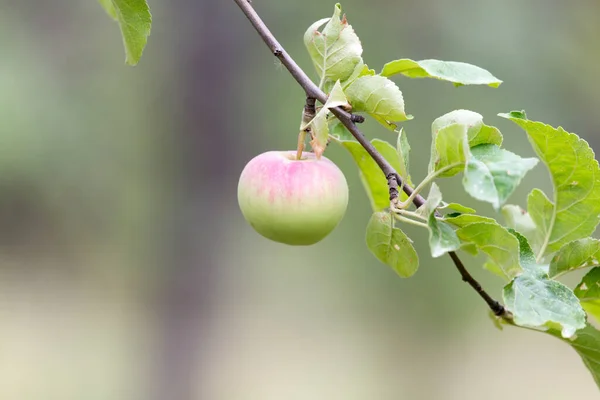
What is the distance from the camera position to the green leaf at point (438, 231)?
1.71 feet

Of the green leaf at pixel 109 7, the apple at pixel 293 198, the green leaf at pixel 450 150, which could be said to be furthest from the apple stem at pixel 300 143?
the green leaf at pixel 109 7

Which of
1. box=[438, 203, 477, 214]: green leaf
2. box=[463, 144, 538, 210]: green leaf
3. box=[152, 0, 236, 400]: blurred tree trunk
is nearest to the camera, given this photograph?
box=[463, 144, 538, 210]: green leaf

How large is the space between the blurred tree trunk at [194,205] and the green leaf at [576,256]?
276cm

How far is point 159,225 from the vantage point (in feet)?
12.0

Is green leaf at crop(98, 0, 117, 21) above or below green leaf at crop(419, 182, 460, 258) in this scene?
above

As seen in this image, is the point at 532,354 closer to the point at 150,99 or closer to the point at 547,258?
the point at 150,99

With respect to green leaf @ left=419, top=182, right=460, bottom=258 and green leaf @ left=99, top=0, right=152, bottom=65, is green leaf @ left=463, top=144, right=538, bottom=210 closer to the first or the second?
green leaf @ left=419, top=182, right=460, bottom=258

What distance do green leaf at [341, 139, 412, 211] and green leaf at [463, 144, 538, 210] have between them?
0.21m

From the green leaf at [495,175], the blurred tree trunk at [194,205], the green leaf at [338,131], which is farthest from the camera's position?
the blurred tree trunk at [194,205]

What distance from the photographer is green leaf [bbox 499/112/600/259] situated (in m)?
0.63

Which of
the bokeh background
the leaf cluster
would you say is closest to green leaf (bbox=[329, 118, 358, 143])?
the leaf cluster

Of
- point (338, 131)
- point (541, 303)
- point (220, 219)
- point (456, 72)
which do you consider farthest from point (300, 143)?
point (220, 219)

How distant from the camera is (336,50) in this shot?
0.65m

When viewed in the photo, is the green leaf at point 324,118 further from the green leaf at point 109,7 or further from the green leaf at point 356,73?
the green leaf at point 109,7
